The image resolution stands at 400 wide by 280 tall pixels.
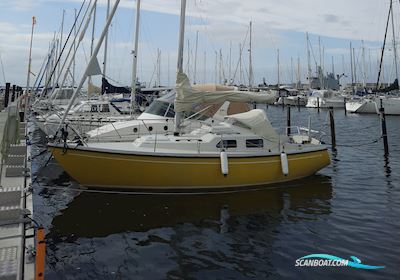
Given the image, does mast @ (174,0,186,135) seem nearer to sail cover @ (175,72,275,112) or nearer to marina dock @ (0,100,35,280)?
sail cover @ (175,72,275,112)

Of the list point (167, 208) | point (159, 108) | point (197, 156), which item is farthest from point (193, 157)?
point (159, 108)

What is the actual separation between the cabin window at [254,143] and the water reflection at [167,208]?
1690 millimetres

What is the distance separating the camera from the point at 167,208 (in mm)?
11586

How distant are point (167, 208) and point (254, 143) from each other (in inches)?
166

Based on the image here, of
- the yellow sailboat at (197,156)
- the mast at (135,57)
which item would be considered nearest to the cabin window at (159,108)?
the yellow sailboat at (197,156)

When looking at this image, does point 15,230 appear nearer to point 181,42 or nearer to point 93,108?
point 181,42

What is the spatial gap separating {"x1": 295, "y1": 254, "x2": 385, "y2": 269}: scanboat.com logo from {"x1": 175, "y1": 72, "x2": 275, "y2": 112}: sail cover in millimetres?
7171

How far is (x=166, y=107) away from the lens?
16656mm

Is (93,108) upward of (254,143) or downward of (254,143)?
upward

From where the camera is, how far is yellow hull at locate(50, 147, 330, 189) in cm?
1199

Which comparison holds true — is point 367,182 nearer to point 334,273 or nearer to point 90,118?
point 334,273

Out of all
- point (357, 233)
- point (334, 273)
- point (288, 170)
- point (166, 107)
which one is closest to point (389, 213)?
point (357, 233)

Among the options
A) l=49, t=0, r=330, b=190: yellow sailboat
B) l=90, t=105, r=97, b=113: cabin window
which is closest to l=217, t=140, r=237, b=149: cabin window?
l=49, t=0, r=330, b=190: yellow sailboat

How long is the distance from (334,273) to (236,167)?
5650 millimetres
